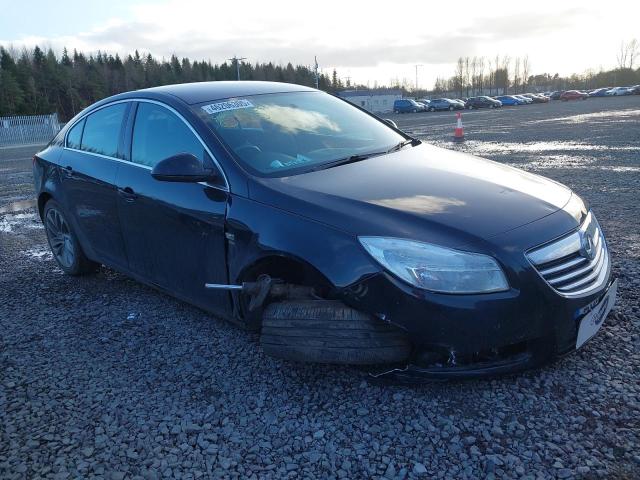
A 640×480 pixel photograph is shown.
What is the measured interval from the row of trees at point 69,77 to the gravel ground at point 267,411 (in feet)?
215

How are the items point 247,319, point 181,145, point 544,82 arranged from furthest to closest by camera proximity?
point 544,82
point 181,145
point 247,319

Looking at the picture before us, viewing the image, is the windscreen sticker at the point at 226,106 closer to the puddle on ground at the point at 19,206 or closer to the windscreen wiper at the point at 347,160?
the windscreen wiper at the point at 347,160

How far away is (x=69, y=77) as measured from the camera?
67.0 meters

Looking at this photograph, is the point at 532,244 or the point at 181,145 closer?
the point at 532,244

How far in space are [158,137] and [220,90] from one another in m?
0.57

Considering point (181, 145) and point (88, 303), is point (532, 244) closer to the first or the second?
point (181, 145)

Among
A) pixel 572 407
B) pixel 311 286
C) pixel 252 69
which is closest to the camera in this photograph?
pixel 572 407

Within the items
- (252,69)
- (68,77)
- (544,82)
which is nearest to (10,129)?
(68,77)

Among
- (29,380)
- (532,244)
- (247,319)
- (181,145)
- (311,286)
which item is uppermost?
(181,145)

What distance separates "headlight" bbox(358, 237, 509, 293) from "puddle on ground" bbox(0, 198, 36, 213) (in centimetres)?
838

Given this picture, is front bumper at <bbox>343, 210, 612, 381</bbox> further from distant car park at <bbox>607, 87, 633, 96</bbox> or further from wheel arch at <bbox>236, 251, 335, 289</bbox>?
distant car park at <bbox>607, 87, 633, 96</bbox>

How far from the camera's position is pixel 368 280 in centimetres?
254

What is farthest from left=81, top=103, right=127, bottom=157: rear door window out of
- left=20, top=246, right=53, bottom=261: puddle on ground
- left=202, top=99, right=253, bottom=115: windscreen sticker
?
left=20, top=246, right=53, bottom=261: puddle on ground

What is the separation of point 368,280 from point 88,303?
9.13 ft
